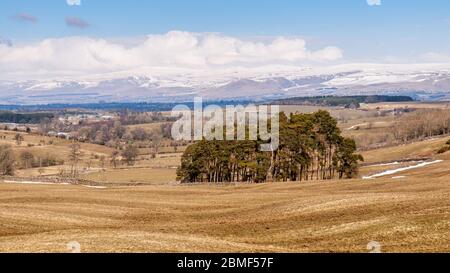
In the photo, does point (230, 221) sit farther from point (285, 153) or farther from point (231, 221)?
point (285, 153)

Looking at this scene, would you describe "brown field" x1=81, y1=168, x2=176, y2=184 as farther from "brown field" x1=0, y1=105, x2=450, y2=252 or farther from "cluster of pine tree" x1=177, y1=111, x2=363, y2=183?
"brown field" x1=0, y1=105, x2=450, y2=252

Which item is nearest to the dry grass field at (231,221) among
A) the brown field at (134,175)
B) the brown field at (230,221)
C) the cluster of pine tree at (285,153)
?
the brown field at (230,221)

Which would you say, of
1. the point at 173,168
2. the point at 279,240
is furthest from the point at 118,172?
the point at 279,240

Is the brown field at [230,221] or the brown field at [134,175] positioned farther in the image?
the brown field at [134,175]

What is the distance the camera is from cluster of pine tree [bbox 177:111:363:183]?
107250mm

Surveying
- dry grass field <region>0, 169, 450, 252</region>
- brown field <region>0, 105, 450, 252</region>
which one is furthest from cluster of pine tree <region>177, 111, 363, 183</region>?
dry grass field <region>0, 169, 450, 252</region>

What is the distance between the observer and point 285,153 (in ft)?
353

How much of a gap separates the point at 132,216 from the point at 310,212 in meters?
15.6

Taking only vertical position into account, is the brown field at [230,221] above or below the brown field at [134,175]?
above

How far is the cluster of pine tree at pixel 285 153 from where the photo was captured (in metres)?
107

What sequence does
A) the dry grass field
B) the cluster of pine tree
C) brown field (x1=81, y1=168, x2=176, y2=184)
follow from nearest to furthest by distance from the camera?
the dry grass field, the cluster of pine tree, brown field (x1=81, y1=168, x2=176, y2=184)

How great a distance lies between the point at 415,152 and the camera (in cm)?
15738

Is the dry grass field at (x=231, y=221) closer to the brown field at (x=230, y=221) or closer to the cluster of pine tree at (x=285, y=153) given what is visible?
the brown field at (x=230, y=221)
